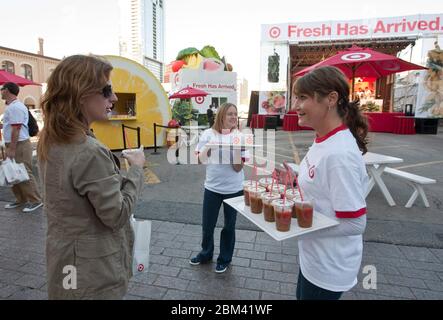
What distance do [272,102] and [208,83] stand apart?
4.91 meters

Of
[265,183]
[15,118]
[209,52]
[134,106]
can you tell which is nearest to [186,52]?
[209,52]

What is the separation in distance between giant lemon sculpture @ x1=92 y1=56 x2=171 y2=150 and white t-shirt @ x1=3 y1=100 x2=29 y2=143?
4.98 m

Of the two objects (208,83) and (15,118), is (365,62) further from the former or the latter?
(208,83)

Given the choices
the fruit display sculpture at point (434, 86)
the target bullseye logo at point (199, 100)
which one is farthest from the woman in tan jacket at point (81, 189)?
the target bullseye logo at point (199, 100)

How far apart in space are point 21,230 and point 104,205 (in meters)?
3.73

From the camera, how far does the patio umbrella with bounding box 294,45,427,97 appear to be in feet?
23.8

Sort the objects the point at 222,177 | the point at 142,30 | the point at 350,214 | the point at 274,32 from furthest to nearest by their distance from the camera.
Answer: the point at 142,30 < the point at 274,32 < the point at 222,177 < the point at 350,214

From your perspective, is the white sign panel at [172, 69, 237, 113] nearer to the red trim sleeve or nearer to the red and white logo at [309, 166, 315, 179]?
the red and white logo at [309, 166, 315, 179]

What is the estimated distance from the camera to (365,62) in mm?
8906

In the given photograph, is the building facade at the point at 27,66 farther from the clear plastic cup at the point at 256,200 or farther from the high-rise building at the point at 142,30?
the clear plastic cup at the point at 256,200

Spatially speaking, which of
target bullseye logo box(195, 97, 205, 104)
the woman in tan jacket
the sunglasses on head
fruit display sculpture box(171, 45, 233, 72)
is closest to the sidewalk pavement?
the woman in tan jacket
